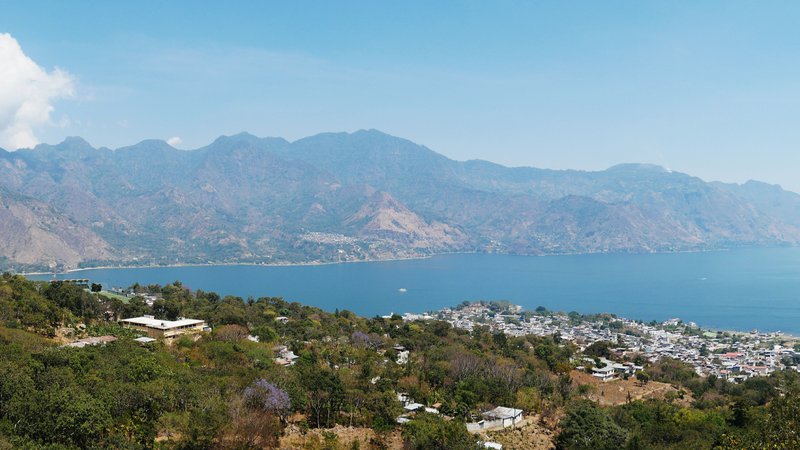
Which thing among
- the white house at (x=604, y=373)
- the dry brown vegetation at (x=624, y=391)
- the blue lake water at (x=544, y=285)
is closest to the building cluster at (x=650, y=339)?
the white house at (x=604, y=373)

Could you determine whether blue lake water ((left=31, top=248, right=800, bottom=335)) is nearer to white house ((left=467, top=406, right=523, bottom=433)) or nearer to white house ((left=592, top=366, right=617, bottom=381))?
white house ((left=592, top=366, right=617, bottom=381))

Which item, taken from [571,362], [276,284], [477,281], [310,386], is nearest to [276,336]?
[310,386]

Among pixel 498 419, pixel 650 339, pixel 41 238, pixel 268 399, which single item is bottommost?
pixel 650 339

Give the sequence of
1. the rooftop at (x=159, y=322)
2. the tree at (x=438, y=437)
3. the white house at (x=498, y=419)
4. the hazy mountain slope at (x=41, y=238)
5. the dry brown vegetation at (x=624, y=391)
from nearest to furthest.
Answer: the tree at (x=438, y=437)
the white house at (x=498, y=419)
the dry brown vegetation at (x=624, y=391)
the rooftop at (x=159, y=322)
the hazy mountain slope at (x=41, y=238)

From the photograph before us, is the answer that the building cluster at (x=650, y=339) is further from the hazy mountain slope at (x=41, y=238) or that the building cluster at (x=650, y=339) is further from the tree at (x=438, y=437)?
the hazy mountain slope at (x=41, y=238)

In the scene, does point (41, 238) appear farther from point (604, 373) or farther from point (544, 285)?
point (604, 373)

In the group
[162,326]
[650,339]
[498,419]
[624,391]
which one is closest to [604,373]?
[624,391]
